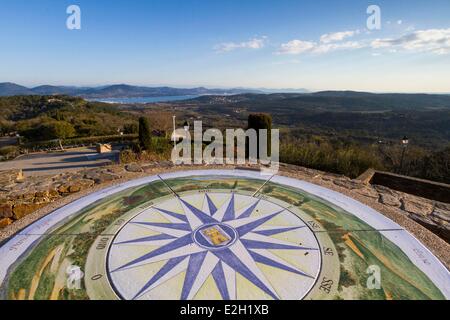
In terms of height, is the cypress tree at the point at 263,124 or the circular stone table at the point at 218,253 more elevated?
the cypress tree at the point at 263,124

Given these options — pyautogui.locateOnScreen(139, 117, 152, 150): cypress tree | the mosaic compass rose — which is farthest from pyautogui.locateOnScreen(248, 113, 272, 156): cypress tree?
pyautogui.locateOnScreen(139, 117, 152, 150): cypress tree

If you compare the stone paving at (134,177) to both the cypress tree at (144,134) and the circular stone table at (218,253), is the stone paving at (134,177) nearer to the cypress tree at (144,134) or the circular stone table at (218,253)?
the circular stone table at (218,253)

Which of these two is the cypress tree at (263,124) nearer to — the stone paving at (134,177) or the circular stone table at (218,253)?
the stone paving at (134,177)

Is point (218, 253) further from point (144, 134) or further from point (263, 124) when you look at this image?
point (144, 134)

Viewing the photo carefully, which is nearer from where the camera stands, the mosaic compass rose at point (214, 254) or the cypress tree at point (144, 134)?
the mosaic compass rose at point (214, 254)

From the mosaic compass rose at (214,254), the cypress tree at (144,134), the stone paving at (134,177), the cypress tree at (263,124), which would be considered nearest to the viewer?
the mosaic compass rose at (214,254)

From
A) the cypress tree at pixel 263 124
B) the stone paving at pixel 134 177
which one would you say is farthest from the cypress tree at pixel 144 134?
the stone paving at pixel 134 177

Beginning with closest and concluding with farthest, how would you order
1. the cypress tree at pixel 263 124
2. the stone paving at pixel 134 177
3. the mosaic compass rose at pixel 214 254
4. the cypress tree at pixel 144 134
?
1. the mosaic compass rose at pixel 214 254
2. the stone paving at pixel 134 177
3. the cypress tree at pixel 263 124
4. the cypress tree at pixel 144 134
